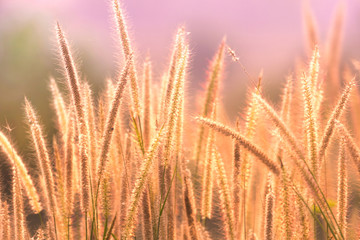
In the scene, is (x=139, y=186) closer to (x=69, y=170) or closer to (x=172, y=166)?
(x=172, y=166)

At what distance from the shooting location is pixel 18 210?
1.15m

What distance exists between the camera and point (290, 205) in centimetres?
100

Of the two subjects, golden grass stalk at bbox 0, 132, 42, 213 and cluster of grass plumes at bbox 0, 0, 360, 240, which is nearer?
cluster of grass plumes at bbox 0, 0, 360, 240

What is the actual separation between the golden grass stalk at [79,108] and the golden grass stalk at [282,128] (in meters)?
0.43

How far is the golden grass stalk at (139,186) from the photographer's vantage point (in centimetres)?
90

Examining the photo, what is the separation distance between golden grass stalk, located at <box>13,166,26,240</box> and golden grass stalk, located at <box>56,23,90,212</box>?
26 cm

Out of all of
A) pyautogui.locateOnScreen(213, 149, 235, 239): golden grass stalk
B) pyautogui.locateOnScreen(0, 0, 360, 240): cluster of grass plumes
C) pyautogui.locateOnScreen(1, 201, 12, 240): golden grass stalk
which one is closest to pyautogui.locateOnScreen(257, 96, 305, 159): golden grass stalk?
pyautogui.locateOnScreen(0, 0, 360, 240): cluster of grass plumes

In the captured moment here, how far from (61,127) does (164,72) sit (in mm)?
437

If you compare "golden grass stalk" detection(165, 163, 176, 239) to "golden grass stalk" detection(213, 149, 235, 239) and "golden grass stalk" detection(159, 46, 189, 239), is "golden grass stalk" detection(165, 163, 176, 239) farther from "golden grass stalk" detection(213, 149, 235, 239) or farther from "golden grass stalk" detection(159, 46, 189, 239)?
"golden grass stalk" detection(213, 149, 235, 239)

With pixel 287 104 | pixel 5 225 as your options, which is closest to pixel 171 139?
pixel 287 104

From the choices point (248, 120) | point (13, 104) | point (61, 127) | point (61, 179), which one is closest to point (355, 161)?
point (248, 120)

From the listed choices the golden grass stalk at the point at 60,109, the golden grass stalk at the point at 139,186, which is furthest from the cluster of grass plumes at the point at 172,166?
the golden grass stalk at the point at 60,109

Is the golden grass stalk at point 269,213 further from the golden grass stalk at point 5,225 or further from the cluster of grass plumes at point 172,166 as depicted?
the golden grass stalk at point 5,225

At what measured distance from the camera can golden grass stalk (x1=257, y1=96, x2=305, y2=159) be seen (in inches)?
35.7
